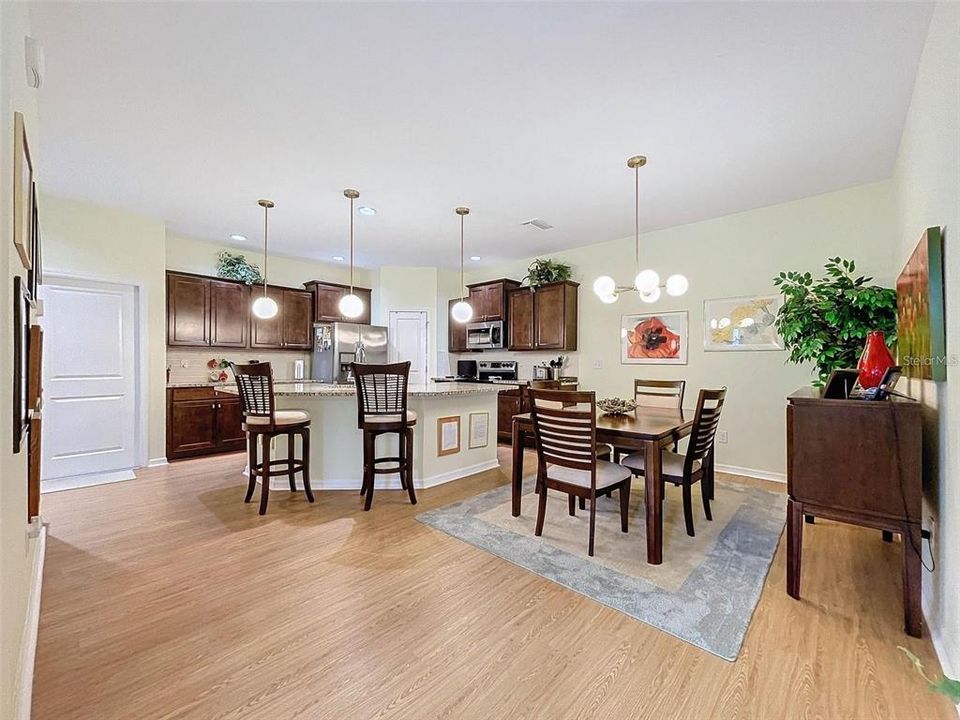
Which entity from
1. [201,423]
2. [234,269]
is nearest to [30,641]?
[201,423]

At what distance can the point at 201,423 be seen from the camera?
4.91m

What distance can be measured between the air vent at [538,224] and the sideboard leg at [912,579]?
371cm

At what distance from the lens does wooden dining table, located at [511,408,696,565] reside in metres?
2.37

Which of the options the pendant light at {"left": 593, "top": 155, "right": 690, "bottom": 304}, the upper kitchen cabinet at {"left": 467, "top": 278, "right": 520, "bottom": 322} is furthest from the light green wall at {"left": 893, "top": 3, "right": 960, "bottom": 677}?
the upper kitchen cabinet at {"left": 467, "top": 278, "right": 520, "bottom": 322}

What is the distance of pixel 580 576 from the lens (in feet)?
7.50

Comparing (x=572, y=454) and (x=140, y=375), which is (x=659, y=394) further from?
(x=140, y=375)

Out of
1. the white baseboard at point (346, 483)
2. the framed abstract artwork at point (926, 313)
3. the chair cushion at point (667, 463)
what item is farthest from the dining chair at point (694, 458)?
the white baseboard at point (346, 483)

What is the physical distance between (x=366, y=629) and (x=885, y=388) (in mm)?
2649

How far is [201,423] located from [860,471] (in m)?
5.82

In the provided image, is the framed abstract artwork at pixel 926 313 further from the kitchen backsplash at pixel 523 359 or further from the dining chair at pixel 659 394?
the kitchen backsplash at pixel 523 359

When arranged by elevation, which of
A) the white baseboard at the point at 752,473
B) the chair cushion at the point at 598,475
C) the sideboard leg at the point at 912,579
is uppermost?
the chair cushion at the point at 598,475

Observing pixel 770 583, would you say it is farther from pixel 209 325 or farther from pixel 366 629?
pixel 209 325

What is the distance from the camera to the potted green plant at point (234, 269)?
17.6 feet

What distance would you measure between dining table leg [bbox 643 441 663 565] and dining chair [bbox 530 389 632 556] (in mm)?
255
